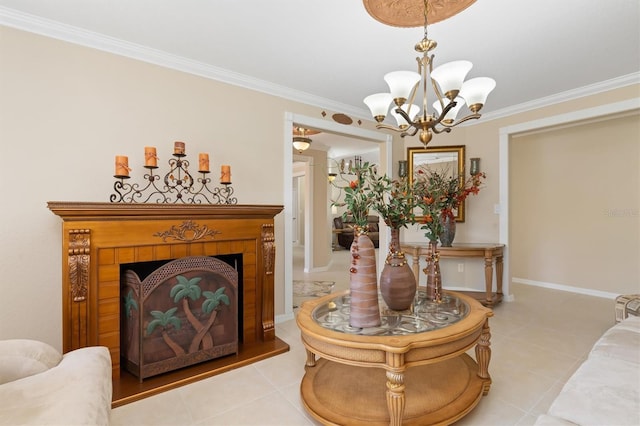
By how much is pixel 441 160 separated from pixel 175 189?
135 inches

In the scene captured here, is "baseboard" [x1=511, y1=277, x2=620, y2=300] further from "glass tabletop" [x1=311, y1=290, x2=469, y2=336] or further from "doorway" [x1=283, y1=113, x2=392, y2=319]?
"glass tabletop" [x1=311, y1=290, x2=469, y2=336]

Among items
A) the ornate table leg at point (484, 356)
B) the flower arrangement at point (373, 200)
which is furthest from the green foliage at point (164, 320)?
the ornate table leg at point (484, 356)

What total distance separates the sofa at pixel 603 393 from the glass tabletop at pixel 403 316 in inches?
21.0

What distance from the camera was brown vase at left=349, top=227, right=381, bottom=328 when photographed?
1.60 m

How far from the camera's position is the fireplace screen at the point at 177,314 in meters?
2.04

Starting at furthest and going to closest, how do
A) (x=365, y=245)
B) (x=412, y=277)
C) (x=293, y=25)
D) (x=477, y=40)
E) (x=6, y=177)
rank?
(x=477, y=40) → (x=293, y=25) → (x=6, y=177) → (x=412, y=277) → (x=365, y=245)

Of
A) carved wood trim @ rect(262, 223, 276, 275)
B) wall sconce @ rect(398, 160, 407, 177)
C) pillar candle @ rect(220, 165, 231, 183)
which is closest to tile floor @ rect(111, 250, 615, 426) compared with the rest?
carved wood trim @ rect(262, 223, 276, 275)

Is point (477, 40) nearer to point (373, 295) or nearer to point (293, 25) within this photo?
point (293, 25)

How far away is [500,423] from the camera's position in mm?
1651

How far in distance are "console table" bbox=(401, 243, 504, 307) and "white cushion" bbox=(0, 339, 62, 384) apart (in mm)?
3148

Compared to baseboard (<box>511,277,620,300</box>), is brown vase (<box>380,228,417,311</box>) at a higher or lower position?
higher

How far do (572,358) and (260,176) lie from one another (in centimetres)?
302

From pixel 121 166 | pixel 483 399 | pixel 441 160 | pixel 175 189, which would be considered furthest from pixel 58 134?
pixel 441 160

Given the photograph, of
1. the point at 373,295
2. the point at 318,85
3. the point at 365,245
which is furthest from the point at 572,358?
the point at 318,85
